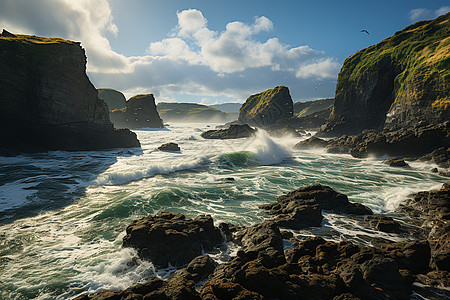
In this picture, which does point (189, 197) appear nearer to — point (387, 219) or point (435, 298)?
point (387, 219)

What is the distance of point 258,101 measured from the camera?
136750 mm

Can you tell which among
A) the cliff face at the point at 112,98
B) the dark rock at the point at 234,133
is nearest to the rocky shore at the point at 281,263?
the dark rock at the point at 234,133

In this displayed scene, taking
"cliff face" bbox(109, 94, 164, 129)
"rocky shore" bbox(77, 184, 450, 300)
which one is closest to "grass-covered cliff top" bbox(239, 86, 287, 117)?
"cliff face" bbox(109, 94, 164, 129)

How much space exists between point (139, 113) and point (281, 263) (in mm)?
108580

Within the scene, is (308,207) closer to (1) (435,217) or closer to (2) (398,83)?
(1) (435,217)

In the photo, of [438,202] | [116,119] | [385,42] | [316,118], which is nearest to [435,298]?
[438,202]

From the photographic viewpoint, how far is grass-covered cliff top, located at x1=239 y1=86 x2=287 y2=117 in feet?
394

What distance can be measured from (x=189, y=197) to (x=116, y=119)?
106 meters

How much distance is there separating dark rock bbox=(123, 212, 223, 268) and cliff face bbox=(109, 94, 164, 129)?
337ft

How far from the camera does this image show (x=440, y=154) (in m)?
27.7

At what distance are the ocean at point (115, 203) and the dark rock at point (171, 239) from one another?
1.62 feet

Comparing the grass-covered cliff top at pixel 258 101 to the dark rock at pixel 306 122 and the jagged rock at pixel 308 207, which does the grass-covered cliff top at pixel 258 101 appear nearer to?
the dark rock at pixel 306 122

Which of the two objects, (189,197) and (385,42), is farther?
(385,42)

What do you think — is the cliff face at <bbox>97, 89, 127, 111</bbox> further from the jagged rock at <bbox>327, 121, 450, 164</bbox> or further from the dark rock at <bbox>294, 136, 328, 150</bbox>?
the jagged rock at <bbox>327, 121, 450, 164</bbox>
